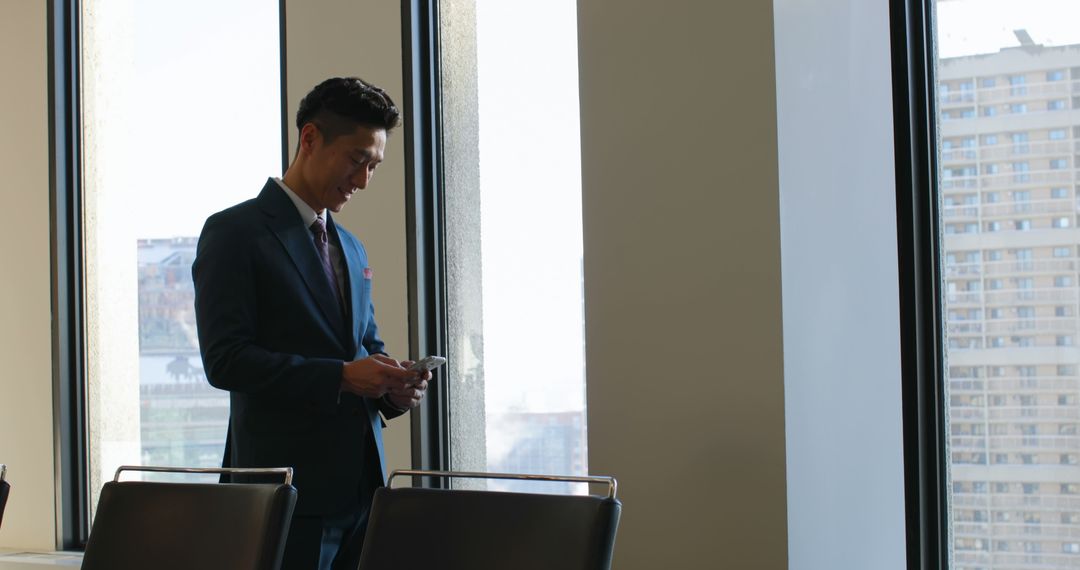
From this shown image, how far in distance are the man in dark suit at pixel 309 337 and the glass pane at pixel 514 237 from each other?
1.07 m

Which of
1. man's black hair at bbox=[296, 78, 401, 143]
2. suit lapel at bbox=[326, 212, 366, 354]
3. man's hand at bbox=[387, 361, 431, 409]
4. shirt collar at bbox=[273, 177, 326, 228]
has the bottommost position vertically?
man's hand at bbox=[387, 361, 431, 409]

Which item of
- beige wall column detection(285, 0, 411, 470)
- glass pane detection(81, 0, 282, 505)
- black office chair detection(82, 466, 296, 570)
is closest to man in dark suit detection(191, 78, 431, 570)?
black office chair detection(82, 466, 296, 570)

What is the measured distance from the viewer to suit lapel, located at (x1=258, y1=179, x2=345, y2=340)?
2.13 meters

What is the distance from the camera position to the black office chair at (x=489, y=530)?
5.16 ft

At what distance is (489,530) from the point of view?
167 centimetres

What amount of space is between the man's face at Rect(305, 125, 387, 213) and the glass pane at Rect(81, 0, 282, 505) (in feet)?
5.25

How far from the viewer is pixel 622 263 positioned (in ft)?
8.93

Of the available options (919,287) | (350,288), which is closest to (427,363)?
(350,288)

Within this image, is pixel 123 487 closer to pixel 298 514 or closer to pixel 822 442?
pixel 298 514

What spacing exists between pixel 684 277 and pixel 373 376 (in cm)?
95

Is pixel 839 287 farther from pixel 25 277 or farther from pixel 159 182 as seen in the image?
pixel 25 277

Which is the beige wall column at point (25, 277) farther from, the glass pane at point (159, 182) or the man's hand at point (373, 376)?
the man's hand at point (373, 376)

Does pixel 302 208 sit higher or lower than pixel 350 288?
higher

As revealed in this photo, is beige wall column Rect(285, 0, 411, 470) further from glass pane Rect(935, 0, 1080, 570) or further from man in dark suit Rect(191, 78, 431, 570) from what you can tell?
glass pane Rect(935, 0, 1080, 570)
